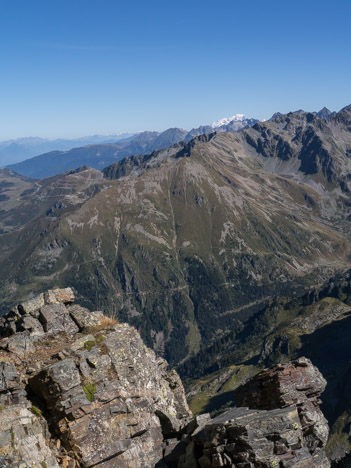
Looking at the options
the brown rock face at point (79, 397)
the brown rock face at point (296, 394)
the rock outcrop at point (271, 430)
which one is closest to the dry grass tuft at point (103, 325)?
the brown rock face at point (79, 397)

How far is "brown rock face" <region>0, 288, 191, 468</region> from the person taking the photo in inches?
776

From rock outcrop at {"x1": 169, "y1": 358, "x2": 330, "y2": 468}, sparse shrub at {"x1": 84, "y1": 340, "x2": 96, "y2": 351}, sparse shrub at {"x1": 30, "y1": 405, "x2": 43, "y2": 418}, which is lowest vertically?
rock outcrop at {"x1": 169, "y1": 358, "x2": 330, "y2": 468}

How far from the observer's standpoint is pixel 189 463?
65.2ft

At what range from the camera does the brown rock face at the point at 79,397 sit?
64.6 feet

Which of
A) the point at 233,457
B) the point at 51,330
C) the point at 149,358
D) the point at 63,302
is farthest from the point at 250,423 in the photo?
the point at 63,302

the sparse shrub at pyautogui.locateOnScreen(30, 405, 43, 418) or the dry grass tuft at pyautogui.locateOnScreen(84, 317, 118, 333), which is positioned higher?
the dry grass tuft at pyautogui.locateOnScreen(84, 317, 118, 333)

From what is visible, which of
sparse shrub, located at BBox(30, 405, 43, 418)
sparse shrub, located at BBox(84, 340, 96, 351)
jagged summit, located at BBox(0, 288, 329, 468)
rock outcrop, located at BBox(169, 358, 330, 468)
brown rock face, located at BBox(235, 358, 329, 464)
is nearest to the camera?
rock outcrop, located at BBox(169, 358, 330, 468)

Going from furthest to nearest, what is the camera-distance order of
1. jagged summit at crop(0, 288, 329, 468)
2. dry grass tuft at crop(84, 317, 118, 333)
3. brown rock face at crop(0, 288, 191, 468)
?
dry grass tuft at crop(84, 317, 118, 333) → brown rock face at crop(0, 288, 191, 468) → jagged summit at crop(0, 288, 329, 468)

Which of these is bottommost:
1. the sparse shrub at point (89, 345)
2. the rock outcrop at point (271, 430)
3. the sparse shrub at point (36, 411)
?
the rock outcrop at point (271, 430)

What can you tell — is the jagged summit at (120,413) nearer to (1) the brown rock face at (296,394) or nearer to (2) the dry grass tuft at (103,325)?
(1) the brown rock face at (296,394)

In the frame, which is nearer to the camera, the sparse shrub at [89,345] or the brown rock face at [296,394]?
the brown rock face at [296,394]

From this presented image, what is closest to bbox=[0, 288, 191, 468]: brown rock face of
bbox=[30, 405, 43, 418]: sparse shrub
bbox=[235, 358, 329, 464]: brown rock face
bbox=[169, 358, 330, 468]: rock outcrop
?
bbox=[30, 405, 43, 418]: sparse shrub

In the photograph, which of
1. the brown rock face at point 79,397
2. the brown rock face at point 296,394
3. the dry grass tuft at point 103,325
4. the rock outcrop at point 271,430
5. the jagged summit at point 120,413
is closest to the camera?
the rock outcrop at point 271,430

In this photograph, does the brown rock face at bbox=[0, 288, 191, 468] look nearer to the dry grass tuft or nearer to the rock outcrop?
the dry grass tuft
